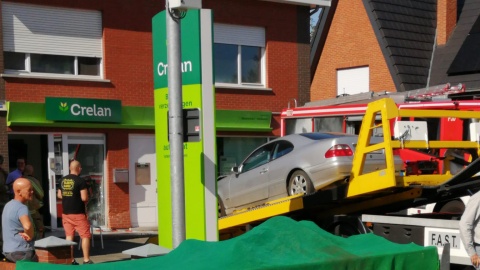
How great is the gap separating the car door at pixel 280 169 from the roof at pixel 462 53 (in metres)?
10.9

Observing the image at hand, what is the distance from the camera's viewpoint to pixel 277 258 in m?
4.74

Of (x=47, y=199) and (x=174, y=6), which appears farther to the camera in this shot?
(x=47, y=199)

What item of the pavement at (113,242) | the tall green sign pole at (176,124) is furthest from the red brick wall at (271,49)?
the tall green sign pole at (176,124)

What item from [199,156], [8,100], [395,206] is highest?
[8,100]

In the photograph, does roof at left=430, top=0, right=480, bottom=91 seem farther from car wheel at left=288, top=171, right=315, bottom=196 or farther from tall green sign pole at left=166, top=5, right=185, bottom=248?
tall green sign pole at left=166, top=5, right=185, bottom=248

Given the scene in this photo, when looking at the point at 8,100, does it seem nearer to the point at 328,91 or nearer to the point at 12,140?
the point at 12,140

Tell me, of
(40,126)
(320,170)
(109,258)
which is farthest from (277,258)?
(40,126)

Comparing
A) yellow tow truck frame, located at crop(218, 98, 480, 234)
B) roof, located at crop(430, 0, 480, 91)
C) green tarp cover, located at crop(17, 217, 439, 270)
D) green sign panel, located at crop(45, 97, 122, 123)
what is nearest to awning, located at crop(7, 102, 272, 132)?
green sign panel, located at crop(45, 97, 122, 123)

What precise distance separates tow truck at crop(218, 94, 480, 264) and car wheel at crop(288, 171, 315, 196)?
2.21 feet

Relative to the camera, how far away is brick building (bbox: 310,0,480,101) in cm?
2558

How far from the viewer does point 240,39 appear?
21188mm

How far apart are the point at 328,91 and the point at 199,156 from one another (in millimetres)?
19096

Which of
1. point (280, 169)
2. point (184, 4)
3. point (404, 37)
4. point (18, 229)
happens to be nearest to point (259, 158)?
point (280, 169)

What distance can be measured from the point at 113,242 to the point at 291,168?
20.0ft
